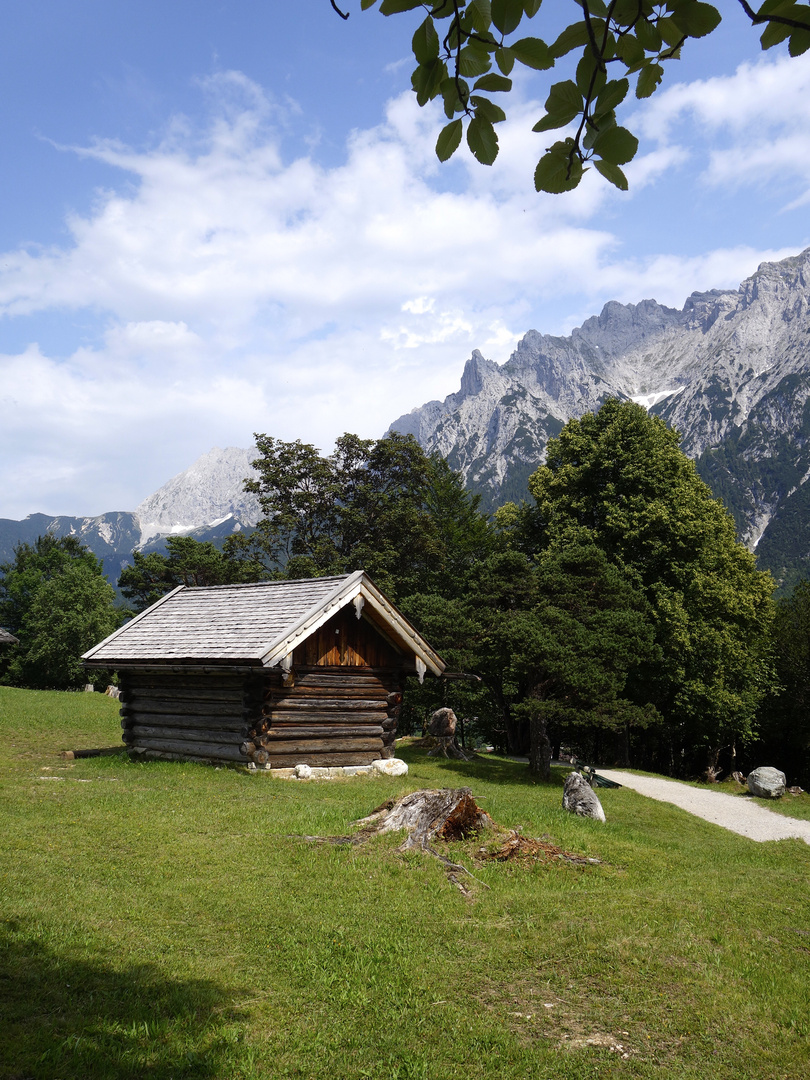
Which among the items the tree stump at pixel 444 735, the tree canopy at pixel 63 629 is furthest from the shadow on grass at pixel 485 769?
the tree canopy at pixel 63 629

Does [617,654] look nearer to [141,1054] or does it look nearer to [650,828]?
[650,828]

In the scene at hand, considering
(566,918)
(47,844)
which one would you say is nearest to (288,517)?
(47,844)

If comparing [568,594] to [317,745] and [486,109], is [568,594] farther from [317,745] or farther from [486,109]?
[486,109]

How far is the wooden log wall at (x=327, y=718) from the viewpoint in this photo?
16.4m

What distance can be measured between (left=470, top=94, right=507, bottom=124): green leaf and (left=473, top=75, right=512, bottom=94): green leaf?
0.04 m

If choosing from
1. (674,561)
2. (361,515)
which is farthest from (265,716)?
(361,515)

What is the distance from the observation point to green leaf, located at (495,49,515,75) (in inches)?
94.0

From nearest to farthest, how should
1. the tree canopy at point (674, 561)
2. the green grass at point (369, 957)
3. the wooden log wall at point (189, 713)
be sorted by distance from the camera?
the green grass at point (369, 957), the wooden log wall at point (189, 713), the tree canopy at point (674, 561)

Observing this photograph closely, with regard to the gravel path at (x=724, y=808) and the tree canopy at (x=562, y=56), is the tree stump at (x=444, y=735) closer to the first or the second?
the gravel path at (x=724, y=808)

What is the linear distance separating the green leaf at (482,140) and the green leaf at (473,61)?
18cm

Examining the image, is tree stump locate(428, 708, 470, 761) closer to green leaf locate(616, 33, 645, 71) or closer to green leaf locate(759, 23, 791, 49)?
green leaf locate(616, 33, 645, 71)

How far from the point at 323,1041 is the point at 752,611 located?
31348 millimetres

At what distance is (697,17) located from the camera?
228cm

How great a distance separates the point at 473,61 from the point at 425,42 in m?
0.20
